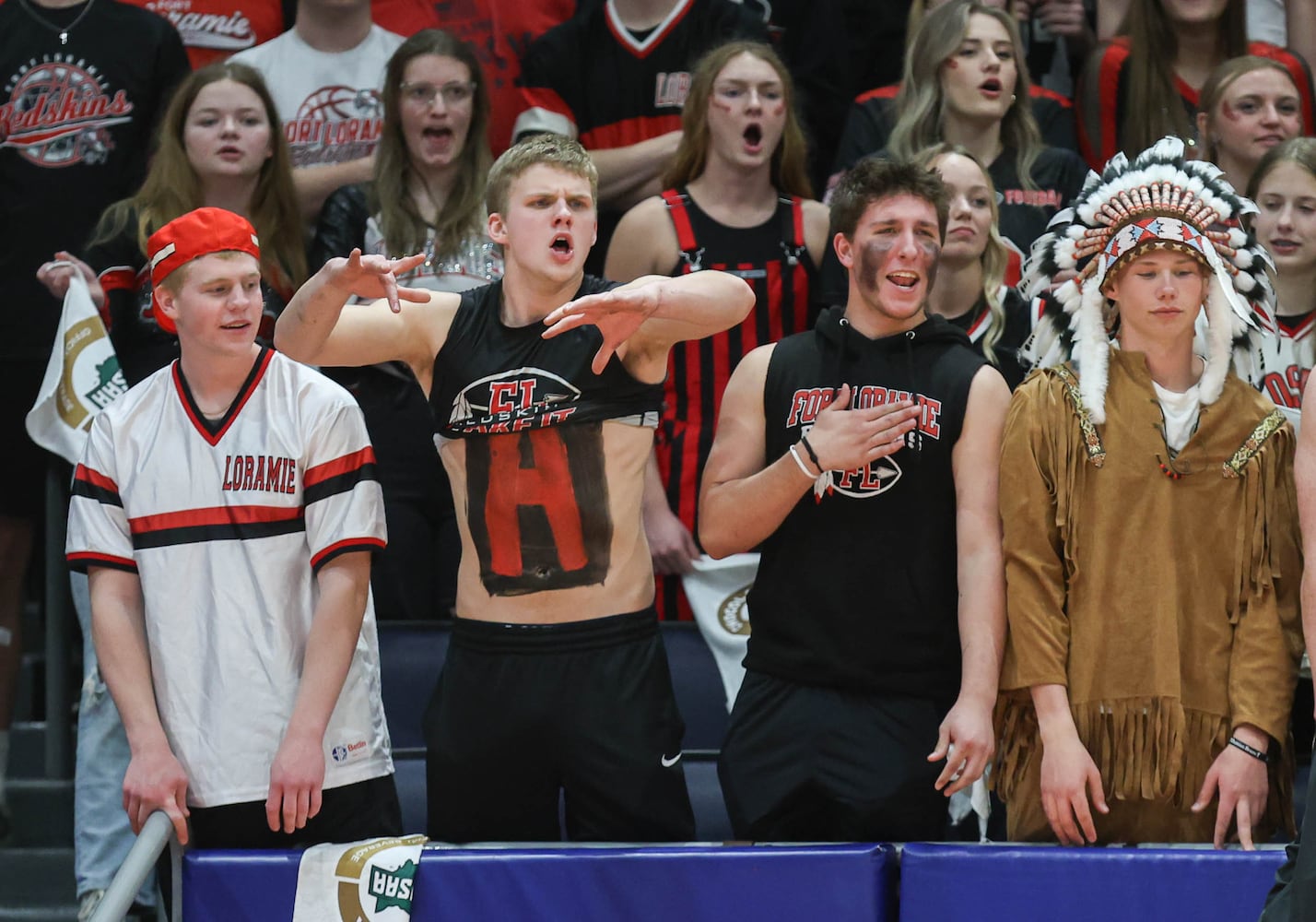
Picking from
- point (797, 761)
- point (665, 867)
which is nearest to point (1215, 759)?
point (797, 761)

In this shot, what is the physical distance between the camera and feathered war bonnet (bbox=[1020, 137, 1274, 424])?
3.55 meters

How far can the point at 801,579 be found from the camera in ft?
12.0

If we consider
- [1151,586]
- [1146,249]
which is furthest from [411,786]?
[1146,249]

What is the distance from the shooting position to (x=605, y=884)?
10.6 feet

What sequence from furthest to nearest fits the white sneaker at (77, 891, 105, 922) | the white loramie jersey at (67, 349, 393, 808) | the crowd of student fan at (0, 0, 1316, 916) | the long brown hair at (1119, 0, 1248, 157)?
the long brown hair at (1119, 0, 1248, 157)
the white sneaker at (77, 891, 105, 922)
the white loramie jersey at (67, 349, 393, 808)
the crowd of student fan at (0, 0, 1316, 916)

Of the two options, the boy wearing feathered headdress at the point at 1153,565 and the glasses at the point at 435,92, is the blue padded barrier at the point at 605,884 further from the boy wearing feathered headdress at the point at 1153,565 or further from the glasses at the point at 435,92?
the glasses at the point at 435,92

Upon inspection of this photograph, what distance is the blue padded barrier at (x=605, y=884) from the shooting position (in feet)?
10.3

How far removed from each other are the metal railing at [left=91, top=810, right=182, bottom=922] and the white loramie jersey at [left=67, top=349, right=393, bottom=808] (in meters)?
0.17

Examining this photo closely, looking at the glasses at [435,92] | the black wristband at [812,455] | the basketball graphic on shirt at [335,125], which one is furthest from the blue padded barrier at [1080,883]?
the basketball graphic on shirt at [335,125]

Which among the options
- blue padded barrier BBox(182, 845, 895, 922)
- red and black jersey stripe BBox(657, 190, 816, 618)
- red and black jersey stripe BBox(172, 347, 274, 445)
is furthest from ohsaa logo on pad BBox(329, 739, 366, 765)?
red and black jersey stripe BBox(657, 190, 816, 618)

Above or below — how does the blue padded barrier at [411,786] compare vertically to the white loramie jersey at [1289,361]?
below

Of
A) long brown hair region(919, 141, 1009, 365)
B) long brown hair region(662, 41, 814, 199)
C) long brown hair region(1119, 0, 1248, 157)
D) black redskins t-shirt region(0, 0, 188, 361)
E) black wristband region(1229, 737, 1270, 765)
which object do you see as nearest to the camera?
black wristband region(1229, 737, 1270, 765)

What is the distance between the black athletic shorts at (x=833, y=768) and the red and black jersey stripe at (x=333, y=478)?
1.01 metres

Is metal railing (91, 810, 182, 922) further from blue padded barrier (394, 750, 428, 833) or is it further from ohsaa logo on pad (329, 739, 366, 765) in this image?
blue padded barrier (394, 750, 428, 833)
